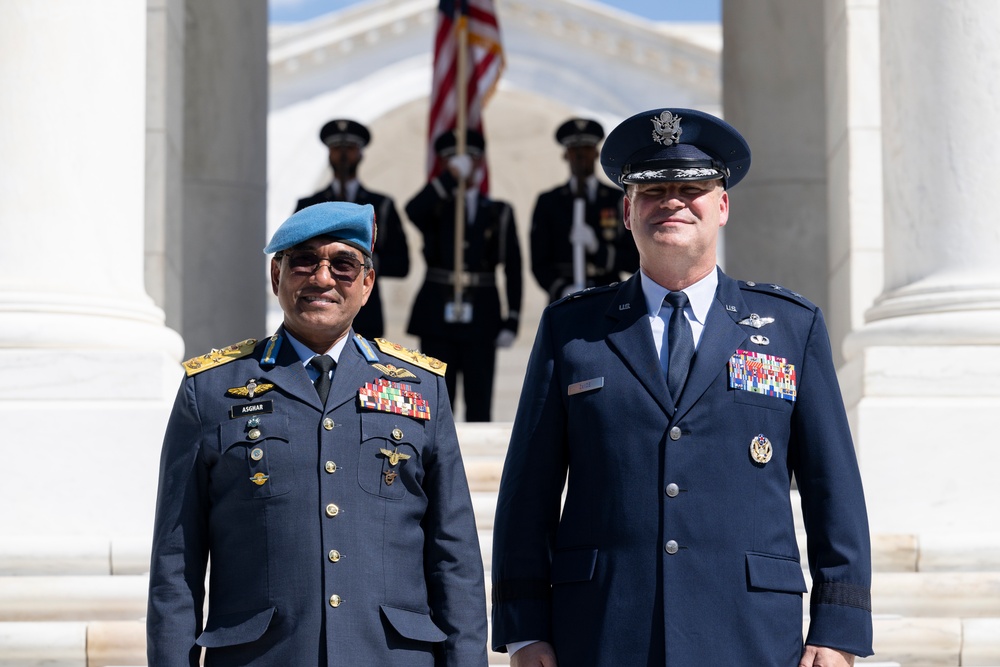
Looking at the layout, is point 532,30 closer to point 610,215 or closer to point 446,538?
point 610,215

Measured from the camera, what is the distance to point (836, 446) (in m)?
5.14

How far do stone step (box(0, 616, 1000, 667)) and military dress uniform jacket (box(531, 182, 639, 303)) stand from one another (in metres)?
6.15

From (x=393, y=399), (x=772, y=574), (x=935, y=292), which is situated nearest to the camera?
(x=772, y=574)

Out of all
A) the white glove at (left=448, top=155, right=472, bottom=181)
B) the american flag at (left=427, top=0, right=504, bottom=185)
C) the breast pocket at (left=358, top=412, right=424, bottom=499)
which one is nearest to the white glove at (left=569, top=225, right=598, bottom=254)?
the white glove at (left=448, top=155, right=472, bottom=181)

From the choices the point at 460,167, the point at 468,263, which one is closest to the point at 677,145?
the point at 468,263

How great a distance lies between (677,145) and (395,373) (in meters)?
1.15

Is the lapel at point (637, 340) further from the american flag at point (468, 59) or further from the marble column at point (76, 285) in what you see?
the american flag at point (468, 59)

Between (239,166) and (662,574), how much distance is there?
1026 centimetres

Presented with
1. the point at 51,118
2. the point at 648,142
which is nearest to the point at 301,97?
the point at 51,118

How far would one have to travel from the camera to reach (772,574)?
5039mm

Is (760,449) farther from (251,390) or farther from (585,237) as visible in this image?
(585,237)

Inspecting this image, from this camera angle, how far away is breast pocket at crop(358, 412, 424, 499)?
5.27 meters

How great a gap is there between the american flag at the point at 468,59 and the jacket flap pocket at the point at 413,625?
10.3 meters

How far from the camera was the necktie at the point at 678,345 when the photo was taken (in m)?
5.21
